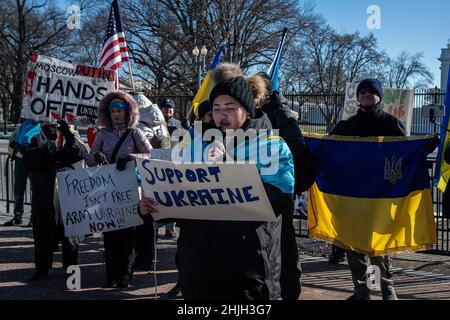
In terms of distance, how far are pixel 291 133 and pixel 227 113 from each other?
1886 millimetres

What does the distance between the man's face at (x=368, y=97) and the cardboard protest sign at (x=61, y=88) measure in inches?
136

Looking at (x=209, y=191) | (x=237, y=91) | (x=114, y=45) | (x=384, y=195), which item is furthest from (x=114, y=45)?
(x=209, y=191)

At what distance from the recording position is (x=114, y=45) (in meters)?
8.99

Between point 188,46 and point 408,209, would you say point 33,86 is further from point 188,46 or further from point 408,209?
point 188,46

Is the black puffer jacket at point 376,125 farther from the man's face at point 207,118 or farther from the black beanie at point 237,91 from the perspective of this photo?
the black beanie at point 237,91

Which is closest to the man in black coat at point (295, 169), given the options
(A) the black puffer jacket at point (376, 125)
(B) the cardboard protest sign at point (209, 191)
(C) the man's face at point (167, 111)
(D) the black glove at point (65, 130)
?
(A) the black puffer jacket at point (376, 125)

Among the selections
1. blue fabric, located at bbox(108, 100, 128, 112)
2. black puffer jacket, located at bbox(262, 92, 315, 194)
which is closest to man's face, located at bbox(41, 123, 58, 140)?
blue fabric, located at bbox(108, 100, 128, 112)

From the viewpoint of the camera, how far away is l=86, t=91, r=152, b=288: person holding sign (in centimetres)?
585

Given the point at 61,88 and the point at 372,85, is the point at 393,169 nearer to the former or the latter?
the point at 372,85

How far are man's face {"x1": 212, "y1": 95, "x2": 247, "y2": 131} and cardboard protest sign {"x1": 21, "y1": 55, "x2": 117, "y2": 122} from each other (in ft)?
13.2

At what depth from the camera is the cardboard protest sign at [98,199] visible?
5.76 meters

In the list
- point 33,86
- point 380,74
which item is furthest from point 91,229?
point 380,74
